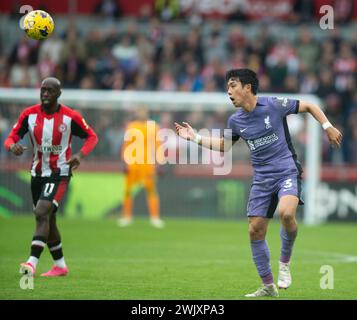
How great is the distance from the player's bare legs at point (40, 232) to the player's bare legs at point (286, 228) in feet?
9.46

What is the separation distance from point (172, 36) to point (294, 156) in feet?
54.6

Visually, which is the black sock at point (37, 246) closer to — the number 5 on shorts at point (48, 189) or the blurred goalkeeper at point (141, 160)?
the number 5 on shorts at point (48, 189)

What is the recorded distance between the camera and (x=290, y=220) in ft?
33.9

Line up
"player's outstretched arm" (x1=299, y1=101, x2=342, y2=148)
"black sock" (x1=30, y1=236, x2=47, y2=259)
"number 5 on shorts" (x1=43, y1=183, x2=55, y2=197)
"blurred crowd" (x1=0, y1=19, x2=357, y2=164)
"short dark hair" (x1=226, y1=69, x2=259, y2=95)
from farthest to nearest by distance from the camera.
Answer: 1. "blurred crowd" (x1=0, y1=19, x2=357, y2=164)
2. "number 5 on shorts" (x1=43, y1=183, x2=55, y2=197)
3. "black sock" (x1=30, y1=236, x2=47, y2=259)
4. "short dark hair" (x1=226, y1=69, x2=259, y2=95)
5. "player's outstretched arm" (x1=299, y1=101, x2=342, y2=148)

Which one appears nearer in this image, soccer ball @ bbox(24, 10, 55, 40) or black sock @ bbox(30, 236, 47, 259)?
black sock @ bbox(30, 236, 47, 259)

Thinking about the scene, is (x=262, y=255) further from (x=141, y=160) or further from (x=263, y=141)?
(x=141, y=160)

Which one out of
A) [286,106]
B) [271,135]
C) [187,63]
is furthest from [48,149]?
[187,63]

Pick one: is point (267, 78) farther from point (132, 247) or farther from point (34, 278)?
point (34, 278)

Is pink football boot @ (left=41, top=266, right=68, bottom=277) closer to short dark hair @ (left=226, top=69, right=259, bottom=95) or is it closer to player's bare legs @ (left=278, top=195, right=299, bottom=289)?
player's bare legs @ (left=278, top=195, right=299, bottom=289)

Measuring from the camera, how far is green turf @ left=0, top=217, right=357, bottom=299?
10648 millimetres

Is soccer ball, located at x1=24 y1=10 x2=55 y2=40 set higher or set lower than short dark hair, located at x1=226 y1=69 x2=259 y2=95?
higher

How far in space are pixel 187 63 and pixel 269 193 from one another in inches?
594
